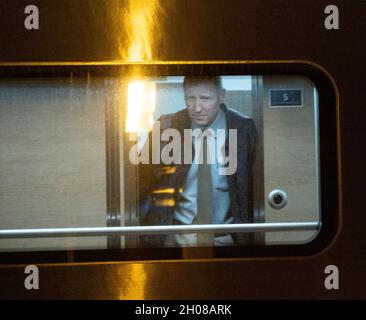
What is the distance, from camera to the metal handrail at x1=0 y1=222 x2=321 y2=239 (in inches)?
85.7

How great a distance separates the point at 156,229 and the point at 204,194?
20cm

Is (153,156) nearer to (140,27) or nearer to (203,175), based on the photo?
(203,175)

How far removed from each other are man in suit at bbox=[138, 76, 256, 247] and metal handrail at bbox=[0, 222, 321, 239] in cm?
2

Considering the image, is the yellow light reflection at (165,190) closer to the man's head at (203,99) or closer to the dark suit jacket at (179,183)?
the dark suit jacket at (179,183)

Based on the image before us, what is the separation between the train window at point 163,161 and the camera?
7.14 ft

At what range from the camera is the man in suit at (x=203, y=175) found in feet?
7.21

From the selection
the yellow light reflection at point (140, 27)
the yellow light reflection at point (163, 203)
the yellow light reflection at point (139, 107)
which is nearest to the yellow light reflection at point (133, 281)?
the yellow light reflection at point (163, 203)

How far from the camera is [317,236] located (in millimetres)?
2197

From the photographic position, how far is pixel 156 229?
219 centimetres

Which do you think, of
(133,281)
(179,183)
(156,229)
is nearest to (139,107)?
(179,183)

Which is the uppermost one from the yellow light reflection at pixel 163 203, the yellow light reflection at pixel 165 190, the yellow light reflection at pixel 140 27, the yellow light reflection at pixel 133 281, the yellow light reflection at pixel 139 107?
the yellow light reflection at pixel 140 27

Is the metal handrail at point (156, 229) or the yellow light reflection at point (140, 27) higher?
the yellow light reflection at point (140, 27)

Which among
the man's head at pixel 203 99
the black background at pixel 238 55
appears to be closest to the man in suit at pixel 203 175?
the man's head at pixel 203 99
